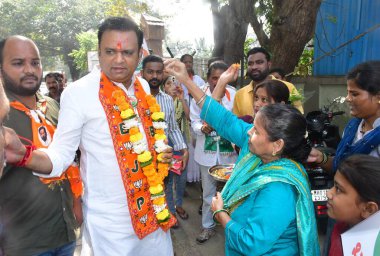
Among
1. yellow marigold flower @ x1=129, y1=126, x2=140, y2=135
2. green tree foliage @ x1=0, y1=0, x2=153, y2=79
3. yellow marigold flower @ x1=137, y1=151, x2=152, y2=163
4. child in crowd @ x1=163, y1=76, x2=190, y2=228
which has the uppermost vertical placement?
green tree foliage @ x1=0, y1=0, x2=153, y2=79

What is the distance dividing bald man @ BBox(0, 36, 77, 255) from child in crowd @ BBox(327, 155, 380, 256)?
5.74 feet

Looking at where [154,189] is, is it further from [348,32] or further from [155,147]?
[348,32]

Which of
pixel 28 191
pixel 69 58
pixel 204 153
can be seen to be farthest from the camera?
pixel 69 58

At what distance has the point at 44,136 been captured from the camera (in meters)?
2.20

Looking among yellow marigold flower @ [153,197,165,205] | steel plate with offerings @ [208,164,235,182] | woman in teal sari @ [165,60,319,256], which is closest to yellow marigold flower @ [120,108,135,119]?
yellow marigold flower @ [153,197,165,205]

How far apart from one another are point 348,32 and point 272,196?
7120 millimetres

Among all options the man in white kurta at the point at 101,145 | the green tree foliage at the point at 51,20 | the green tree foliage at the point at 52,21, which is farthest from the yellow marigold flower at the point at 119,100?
the green tree foliage at the point at 51,20

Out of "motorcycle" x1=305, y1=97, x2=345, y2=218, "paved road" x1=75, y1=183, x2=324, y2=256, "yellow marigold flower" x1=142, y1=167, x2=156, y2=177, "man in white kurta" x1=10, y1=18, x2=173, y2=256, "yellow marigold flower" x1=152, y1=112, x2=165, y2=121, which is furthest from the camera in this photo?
→ "paved road" x1=75, y1=183, x2=324, y2=256

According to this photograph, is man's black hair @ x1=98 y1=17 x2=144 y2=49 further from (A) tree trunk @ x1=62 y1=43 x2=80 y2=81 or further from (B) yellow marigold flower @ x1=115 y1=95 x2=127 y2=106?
(A) tree trunk @ x1=62 y1=43 x2=80 y2=81

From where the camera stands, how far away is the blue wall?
6.93m

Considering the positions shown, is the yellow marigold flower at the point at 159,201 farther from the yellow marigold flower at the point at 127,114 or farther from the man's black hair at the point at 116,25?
the man's black hair at the point at 116,25

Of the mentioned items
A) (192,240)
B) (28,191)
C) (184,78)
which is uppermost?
(184,78)

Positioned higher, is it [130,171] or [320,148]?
[130,171]

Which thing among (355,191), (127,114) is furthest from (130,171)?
(355,191)
